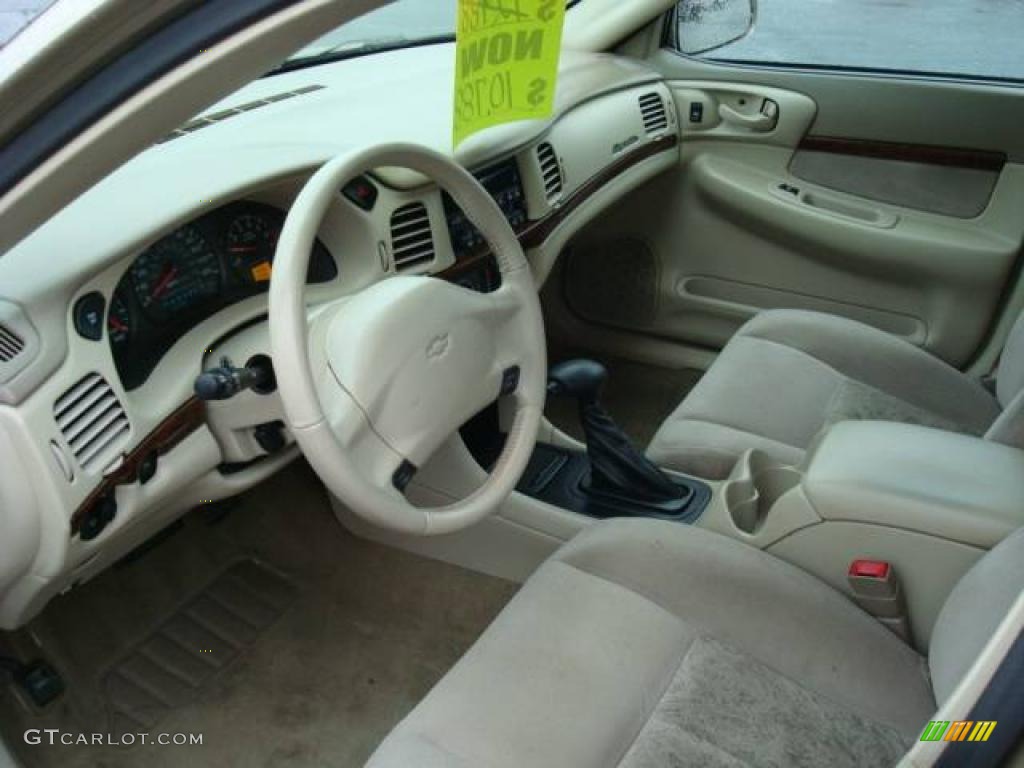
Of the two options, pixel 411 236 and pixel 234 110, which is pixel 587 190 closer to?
A: pixel 411 236

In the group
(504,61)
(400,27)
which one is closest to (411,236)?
(504,61)

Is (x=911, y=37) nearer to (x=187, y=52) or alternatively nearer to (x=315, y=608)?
(x=315, y=608)

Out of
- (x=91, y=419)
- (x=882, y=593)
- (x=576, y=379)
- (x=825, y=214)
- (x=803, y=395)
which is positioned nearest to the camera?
(x=91, y=419)

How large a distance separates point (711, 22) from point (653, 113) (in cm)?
31

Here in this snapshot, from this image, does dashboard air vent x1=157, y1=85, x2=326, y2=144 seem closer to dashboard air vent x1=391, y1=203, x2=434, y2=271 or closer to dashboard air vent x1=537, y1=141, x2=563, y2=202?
dashboard air vent x1=391, y1=203, x2=434, y2=271

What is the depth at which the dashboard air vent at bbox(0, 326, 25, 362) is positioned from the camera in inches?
42.3

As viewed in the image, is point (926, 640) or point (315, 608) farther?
point (315, 608)

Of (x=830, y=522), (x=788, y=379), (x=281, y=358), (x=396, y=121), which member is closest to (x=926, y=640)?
(x=830, y=522)

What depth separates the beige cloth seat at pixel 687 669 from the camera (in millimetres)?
1061

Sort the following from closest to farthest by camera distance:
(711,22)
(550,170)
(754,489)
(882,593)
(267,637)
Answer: (882,593), (754,489), (267,637), (550,170), (711,22)

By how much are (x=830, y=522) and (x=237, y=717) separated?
3.58 feet

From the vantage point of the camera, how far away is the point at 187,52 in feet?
2.43

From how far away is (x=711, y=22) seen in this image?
252 cm

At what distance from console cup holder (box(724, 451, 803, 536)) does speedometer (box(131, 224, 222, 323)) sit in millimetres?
845
